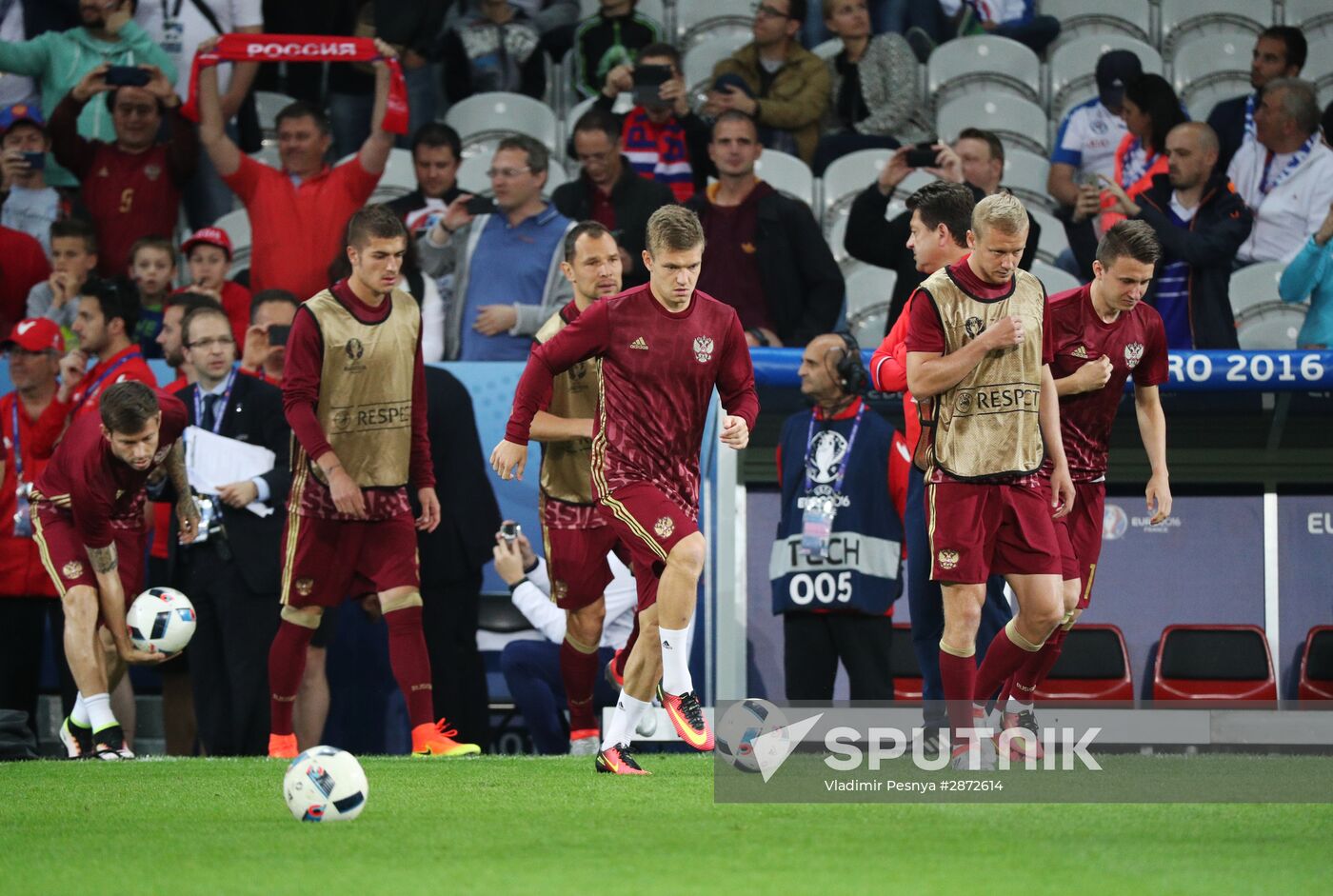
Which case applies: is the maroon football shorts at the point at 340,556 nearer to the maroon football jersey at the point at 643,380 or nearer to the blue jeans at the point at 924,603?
the maroon football jersey at the point at 643,380

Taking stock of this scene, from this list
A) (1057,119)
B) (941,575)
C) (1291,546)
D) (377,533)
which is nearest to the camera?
(941,575)

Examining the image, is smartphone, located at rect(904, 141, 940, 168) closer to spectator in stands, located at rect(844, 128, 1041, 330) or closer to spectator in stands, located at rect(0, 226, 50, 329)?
spectator in stands, located at rect(844, 128, 1041, 330)

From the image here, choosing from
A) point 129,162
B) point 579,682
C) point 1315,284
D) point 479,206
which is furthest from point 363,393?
point 1315,284

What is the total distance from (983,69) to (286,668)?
7541mm

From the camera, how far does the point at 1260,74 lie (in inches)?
447

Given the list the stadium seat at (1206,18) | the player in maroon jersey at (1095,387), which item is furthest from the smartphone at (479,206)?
the stadium seat at (1206,18)

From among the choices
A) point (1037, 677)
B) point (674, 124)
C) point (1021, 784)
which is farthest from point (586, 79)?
point (1021, 784)

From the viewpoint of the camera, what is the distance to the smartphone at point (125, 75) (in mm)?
10812

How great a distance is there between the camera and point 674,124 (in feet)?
36.2

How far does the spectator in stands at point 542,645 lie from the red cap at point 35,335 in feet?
8.37

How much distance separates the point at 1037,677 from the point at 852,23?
5792mm

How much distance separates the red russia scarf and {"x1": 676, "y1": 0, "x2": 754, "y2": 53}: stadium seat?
3.22m

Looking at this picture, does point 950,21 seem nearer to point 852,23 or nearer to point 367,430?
point 852,23

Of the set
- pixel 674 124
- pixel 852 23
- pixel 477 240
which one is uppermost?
pixel 852 23
